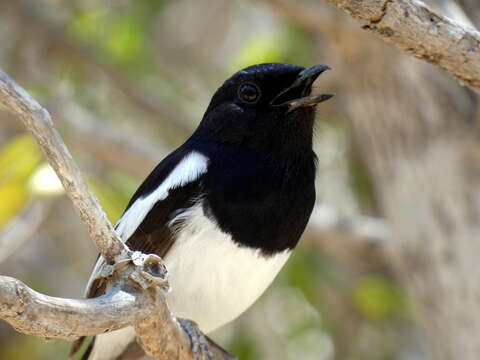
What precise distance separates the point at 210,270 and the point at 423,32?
1.14 meters

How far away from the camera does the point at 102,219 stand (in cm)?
211

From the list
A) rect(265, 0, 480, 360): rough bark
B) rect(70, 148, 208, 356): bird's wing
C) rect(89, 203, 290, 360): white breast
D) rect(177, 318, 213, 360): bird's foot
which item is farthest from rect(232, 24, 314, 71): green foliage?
rect(177, 318, 213, 360): bird's foot

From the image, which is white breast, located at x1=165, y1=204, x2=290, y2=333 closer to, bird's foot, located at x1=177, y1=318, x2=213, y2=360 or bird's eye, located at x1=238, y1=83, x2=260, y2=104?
bird's foot, located at x1=177, y1=318, x2=213, y2=360

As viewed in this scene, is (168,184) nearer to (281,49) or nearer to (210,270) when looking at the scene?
(210,270)

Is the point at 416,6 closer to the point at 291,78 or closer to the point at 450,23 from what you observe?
the point at 450,23

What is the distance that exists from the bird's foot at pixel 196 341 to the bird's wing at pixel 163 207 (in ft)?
1.03

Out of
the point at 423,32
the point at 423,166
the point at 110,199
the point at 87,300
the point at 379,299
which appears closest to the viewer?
the point at 87,300

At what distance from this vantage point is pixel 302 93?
3.13 metres

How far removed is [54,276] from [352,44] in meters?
2.43

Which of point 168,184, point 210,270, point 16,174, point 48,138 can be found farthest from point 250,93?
point 48,138

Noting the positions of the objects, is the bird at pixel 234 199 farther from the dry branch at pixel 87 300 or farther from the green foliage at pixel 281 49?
the green foliage at pixel 281 49

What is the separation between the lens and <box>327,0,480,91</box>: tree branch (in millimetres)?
2184

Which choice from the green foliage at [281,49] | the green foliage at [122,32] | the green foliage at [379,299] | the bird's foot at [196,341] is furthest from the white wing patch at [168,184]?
the green foliage at [122,32]

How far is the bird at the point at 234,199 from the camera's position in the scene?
2.89 metres
